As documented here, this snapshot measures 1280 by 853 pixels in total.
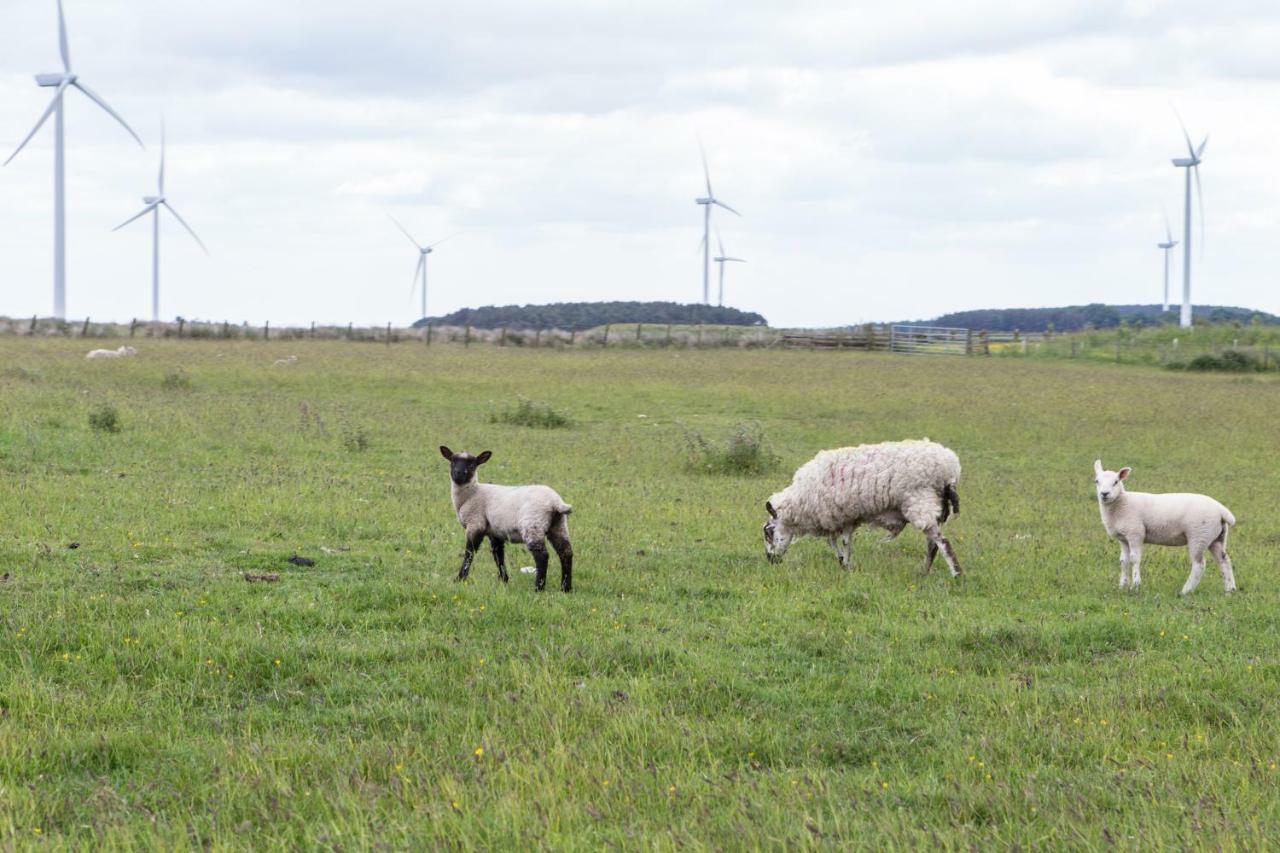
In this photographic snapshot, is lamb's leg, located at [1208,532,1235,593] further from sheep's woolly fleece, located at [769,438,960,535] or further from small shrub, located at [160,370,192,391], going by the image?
small shrub, located at [160,370,192,391]

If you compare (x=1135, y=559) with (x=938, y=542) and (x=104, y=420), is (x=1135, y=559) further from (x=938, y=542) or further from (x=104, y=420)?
(x=104, y=420)

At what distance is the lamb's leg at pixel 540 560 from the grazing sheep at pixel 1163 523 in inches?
214

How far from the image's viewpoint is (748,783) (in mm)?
6000

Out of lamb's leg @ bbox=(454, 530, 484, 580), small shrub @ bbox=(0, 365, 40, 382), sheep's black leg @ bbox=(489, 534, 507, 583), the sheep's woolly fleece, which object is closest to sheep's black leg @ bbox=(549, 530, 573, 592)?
sheep's black leg @ bbox=(489, 534, 507, 583)

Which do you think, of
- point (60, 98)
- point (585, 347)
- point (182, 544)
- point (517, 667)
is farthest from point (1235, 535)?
point (60, 98)

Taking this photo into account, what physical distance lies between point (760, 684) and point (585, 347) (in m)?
55.7

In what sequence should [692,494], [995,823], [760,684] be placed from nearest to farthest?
[995,823] → [760,684] → [692,494]

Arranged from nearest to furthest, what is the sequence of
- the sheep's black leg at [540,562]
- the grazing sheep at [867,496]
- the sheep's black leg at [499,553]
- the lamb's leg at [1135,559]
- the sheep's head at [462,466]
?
the sheep's black leg at [540,562], the sheep's black leg at [499,553], the sheep's head at [462,466], the lamb's leg at [1135,559], the grazing sheep at [867,496]

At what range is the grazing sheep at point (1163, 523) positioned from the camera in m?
11.8

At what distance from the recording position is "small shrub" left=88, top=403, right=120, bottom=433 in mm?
22781

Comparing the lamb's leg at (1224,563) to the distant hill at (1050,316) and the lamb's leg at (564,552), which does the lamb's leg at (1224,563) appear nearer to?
the lamb's leg at (564,552)

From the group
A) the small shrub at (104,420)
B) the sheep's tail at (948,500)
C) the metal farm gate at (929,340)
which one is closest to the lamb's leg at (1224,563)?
the sheep's tail at (948,500)

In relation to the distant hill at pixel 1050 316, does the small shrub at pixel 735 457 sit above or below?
below

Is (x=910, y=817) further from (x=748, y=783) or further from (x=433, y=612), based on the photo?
(x=433, y=612)
